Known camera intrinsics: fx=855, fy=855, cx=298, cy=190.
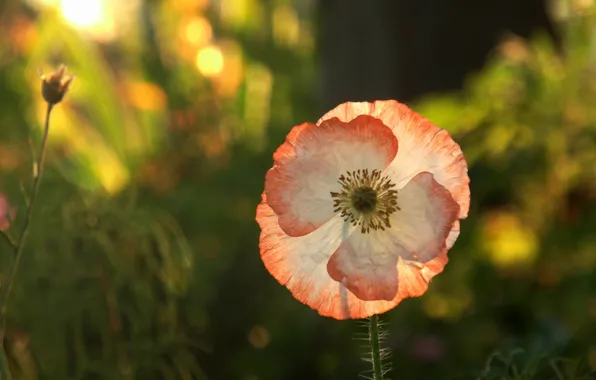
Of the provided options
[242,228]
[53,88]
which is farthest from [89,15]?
[53,88]

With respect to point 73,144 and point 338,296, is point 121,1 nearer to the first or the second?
point 73,144

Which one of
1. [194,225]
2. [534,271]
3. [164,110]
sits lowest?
[534,271]

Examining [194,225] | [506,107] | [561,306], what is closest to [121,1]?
[194,225]

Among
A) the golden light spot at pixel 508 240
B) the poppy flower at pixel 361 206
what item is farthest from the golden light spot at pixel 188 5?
the poppy flower at pixel 361 206

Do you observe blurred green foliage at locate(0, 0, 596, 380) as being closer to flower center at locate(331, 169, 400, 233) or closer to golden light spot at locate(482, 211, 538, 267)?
golden light spot at locate(482, 211, 538, 267)

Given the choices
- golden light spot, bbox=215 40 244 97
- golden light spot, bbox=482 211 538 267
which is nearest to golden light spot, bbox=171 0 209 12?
golden light spot, bbox=215 40 244 97

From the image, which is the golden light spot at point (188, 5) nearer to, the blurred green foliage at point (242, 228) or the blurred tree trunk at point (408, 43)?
the blurred green foliage at point (242, 228)

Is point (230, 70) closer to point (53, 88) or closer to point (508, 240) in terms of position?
point (508, 240)
